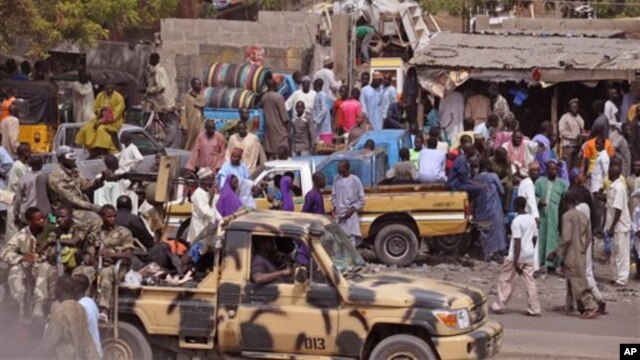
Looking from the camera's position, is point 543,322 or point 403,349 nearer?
point 403,349

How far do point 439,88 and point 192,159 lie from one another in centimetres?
560

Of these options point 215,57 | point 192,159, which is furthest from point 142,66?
point 192,159

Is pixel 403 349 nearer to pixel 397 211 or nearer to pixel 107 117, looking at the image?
pixel 397 211

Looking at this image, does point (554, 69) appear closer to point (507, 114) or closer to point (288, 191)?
point (507, 114)

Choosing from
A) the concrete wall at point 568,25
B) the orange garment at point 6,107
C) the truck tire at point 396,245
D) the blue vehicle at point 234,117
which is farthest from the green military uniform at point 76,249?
the concrete wall at point 568,25

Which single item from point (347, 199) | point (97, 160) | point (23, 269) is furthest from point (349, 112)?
point (23, 269)

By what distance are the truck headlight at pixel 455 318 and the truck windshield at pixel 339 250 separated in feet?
3.49

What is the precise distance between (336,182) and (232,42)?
37.2ft

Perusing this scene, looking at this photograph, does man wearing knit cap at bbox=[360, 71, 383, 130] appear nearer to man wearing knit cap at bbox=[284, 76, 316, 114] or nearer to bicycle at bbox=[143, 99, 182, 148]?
man wearing knit cap at bbox=[284, 76, 316, 114]

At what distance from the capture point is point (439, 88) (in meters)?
25.3

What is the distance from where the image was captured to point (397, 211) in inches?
785

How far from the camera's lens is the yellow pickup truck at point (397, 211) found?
19.8 meters

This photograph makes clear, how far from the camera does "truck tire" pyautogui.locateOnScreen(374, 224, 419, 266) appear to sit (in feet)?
65.8

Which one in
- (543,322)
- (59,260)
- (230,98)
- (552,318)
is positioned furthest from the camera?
(230,98)
